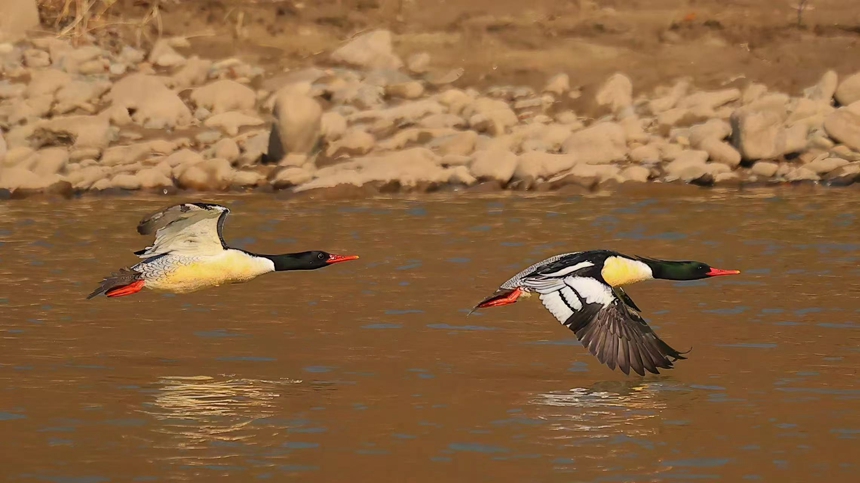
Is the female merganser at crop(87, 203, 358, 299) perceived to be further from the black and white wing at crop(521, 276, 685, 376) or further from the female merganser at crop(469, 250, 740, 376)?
the black and white wing at crop(521, 276, 685, 376)

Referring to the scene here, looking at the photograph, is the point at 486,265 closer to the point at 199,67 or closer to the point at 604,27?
the point at 199,67

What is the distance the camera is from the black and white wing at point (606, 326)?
33.0ft

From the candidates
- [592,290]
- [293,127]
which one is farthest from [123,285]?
[293,127]

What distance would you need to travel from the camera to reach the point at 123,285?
11617 mm

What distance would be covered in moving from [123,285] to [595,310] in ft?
11.9

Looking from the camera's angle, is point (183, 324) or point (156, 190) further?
point (156, 190)

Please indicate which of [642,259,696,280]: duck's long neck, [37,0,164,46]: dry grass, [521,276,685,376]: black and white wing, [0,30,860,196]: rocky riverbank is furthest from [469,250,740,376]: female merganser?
[37,0,164,46]: dry grass

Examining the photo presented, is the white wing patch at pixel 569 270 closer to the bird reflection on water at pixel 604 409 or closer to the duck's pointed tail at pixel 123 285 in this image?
the bird reflection on water at pixel 604 409

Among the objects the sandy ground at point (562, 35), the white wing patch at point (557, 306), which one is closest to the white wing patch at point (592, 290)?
the white wing patch at point (557, 306)

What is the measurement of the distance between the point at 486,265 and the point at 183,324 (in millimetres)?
3871

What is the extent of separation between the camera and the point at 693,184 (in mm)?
21344

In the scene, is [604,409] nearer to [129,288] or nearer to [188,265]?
[188,265]

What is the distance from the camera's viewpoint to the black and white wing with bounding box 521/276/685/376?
1005 cm

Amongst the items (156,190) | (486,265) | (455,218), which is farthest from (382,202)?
(486,265)
